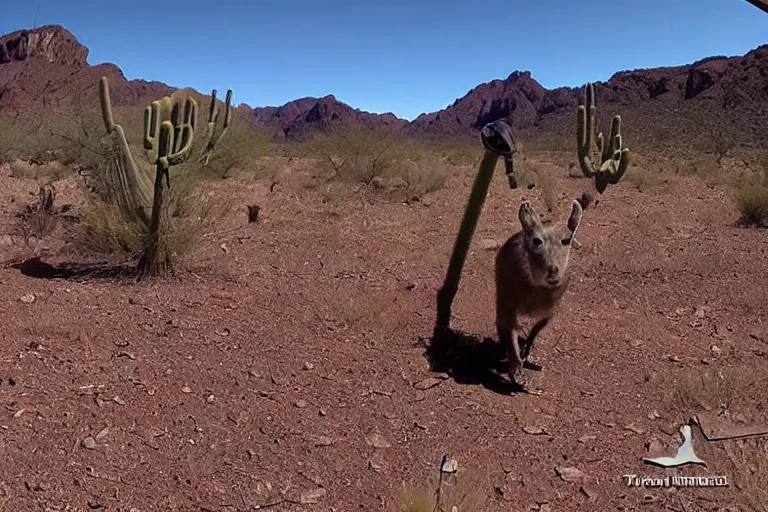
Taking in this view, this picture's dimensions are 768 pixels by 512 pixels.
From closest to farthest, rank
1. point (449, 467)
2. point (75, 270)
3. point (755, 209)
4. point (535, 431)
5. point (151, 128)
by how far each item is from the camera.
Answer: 1. point (449, 467)
2. point (535, 431)
3. point (75, 270)
4. point (151, 128)
5. point (755, 209)

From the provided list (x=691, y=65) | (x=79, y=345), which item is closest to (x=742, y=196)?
(x=79, y=345)

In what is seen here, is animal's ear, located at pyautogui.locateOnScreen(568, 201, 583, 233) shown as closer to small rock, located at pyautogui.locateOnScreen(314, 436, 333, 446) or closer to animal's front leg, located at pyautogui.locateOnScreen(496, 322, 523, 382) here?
animal's front leg, located at pyautogui.locateOnScreen(496, 322, 523, 382)

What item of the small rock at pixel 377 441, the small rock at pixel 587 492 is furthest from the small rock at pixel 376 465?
the small rock at pixel 587 492

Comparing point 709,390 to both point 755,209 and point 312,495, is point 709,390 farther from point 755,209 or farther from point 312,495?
point 755,209

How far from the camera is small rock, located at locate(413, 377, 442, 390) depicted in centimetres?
500

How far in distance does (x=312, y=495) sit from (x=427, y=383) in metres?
1.63

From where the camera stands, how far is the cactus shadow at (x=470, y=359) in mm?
5172

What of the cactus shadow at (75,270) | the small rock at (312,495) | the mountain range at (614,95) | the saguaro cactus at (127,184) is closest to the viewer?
the small rock at (312,495)

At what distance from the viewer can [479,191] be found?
18.3ft

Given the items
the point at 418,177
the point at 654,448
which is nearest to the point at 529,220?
the point at 654,448

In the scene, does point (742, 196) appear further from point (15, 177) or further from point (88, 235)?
point (15, 177)

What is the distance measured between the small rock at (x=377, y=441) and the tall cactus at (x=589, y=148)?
3169 millimetres

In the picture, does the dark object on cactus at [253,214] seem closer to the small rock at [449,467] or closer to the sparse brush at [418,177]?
the sparse brush at [418,177]

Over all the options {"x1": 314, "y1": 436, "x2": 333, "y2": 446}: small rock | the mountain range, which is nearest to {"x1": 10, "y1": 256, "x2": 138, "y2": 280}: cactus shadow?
{"x1": 314, "y1": 436, "x2": 333, "y2": 446}: small rock
